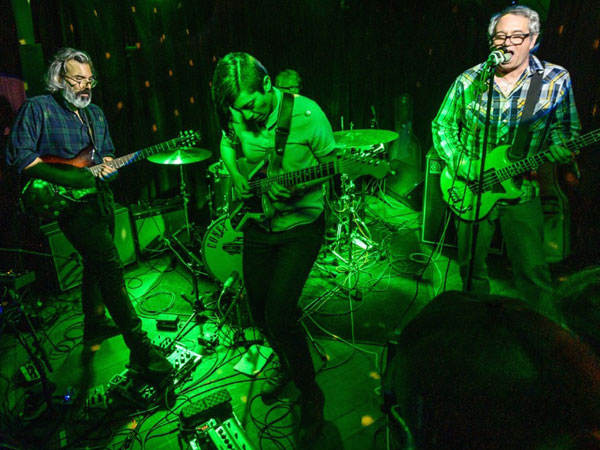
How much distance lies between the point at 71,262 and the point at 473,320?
4.50 metres

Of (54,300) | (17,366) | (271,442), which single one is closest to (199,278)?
(54,300)

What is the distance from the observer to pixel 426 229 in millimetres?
5004

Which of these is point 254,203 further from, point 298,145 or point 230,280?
point 230,280

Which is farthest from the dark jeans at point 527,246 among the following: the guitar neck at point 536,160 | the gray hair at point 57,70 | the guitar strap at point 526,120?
the gray hair at point 57,70

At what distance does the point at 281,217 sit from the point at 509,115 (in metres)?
1.85

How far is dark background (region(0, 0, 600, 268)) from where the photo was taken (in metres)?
4.08

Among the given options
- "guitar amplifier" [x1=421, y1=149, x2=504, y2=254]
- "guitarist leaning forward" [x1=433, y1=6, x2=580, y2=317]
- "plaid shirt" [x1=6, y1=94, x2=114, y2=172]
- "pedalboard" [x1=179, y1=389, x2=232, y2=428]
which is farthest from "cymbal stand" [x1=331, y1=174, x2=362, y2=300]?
"plaid shirt" [x1=6, y1=94, x2=114, y2=172]

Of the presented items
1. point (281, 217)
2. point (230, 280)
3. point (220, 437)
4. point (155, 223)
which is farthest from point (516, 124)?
point (155, 223)

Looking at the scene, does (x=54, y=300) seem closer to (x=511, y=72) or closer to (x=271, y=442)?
(x=271, y=442)

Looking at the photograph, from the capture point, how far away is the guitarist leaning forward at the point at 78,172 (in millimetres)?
2670

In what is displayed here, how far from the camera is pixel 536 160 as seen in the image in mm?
2705

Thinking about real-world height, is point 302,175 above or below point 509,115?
below

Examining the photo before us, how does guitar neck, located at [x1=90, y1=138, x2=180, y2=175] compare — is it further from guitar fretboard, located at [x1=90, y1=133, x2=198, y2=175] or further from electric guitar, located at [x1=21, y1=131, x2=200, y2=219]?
electric guitar, located at [x1=21, y1=131, x2=200, y2=219]

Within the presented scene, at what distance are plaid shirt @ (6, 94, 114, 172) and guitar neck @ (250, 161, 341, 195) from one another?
5.07 feet
